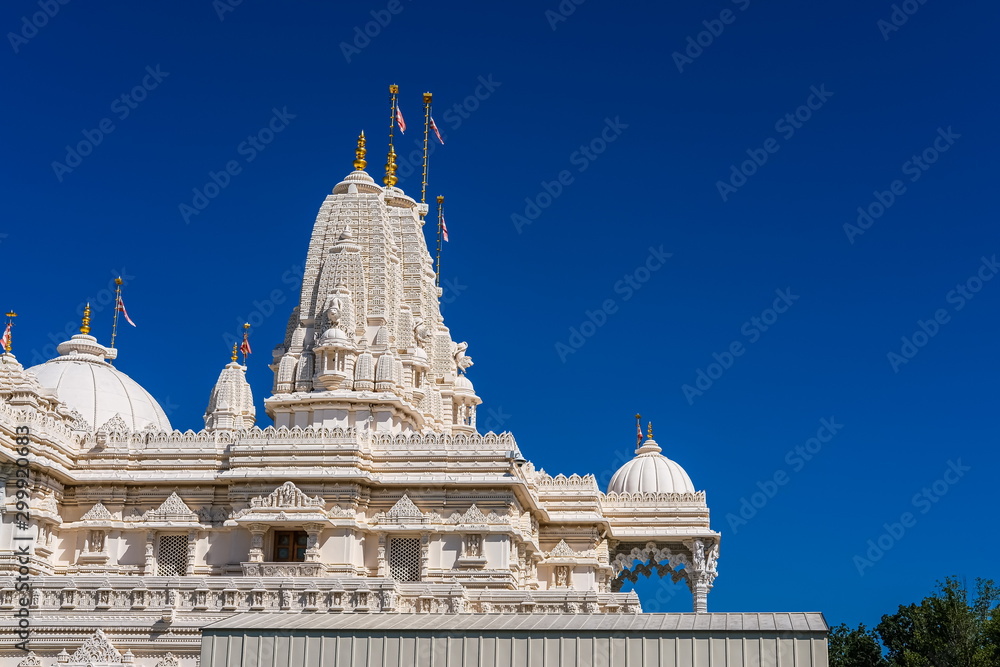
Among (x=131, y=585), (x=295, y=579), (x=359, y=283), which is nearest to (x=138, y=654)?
(x=131, y=585)

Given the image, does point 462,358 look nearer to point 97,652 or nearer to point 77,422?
point 77,422

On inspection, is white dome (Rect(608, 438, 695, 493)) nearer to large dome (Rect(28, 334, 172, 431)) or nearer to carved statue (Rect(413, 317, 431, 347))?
carved statue (Rect(413, 317, 431, 347))

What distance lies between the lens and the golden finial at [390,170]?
57625 mm

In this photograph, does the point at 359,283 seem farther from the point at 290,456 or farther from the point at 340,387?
the point at 290,456

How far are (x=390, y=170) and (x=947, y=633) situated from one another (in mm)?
29909

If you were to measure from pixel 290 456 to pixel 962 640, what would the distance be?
72.2ft

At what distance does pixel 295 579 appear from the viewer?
113 feet

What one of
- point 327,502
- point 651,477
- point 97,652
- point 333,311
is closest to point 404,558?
point 327,502

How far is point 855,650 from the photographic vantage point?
47062 millimetres

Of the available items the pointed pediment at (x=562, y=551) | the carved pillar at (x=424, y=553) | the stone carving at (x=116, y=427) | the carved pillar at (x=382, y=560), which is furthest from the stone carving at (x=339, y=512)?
the pointed pediment at (x=562, y=551)

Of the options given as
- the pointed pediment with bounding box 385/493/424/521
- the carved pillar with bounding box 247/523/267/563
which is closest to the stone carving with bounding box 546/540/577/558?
the pointed pediment with bounding box 385/493/424/521

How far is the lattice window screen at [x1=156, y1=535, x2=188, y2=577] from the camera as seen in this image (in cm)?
4372

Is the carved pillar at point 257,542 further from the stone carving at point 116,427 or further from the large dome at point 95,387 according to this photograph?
the large dome at point 95,387

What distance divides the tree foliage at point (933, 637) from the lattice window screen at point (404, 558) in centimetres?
1499
